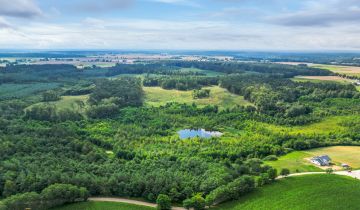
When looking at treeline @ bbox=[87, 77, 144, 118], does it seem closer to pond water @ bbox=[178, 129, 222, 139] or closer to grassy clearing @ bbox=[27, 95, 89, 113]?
grassy clearing @ bbox=[27, 95, 89, 113]

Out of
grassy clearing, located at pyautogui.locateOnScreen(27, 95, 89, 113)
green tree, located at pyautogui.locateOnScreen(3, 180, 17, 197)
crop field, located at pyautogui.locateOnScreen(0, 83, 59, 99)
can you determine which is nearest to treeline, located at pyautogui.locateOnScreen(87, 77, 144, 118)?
grassy clearing, located at pyautogui.locateOnScreen(27, 95, 89, 113)

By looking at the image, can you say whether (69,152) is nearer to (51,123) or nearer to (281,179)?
(51,123)

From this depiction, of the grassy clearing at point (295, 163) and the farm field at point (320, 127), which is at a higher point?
the farm field at point (320, 127)

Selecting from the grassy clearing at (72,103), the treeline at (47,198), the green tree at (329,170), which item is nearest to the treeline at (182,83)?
the grassy clearing at (72,103)

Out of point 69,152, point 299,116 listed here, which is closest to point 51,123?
point 69,152

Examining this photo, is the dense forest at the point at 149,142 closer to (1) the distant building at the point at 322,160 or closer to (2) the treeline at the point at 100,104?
(2) the treeline at the point at 100,104

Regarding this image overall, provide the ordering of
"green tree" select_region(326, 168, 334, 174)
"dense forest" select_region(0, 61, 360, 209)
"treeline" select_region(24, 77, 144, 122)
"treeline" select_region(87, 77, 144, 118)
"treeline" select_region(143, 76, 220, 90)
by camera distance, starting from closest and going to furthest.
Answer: "dense forest" select_region(0, 61, 360, 209) → "green tree" select_region(326, 168, 334, 174) → "treeline" select_region(24, 77, 144, 122) → "treeline" select_region(87, 77, 144, 118) → "treeline" select_region(143, 76, 220, 90)
